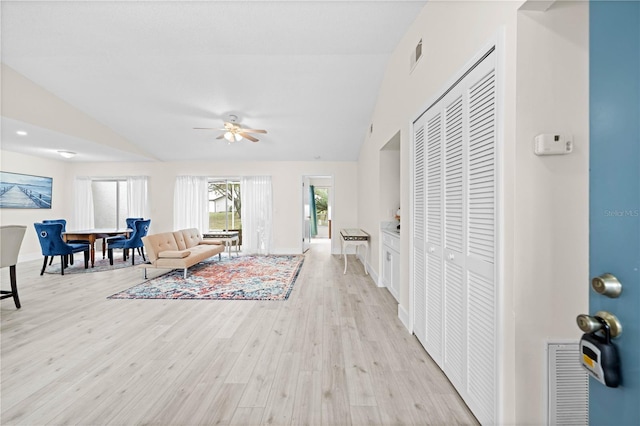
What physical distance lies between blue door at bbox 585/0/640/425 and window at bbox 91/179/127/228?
8.98 m

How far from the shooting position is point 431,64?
217 cm

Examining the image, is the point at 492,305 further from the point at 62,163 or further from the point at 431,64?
the point at 62,163

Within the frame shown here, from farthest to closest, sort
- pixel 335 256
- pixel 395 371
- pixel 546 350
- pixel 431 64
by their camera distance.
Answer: pixel 335 256 < pixel 431 64 < pixel 395 371 < pixel 546 350

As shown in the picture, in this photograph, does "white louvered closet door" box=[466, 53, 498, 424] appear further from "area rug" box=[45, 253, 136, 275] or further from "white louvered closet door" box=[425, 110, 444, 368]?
"area rug" box=[45, 253, 136, 275]

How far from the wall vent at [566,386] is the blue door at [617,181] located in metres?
0.40

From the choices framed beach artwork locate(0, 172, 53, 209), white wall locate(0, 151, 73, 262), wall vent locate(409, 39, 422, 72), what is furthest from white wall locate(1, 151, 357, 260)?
wall vent locate(409, 39, 422, 72)

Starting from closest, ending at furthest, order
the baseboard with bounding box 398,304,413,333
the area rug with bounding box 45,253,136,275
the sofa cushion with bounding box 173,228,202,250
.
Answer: the baseboard with bounding box 398,304,413,333
the area rug with bounding box 45,253,136,275
the sofa cushion with bounding box 173,228,202,250

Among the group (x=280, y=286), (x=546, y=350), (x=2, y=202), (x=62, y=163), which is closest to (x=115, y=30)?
(x=280, y=286)

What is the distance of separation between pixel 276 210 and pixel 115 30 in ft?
16.1

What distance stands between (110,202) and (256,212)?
4008 mm

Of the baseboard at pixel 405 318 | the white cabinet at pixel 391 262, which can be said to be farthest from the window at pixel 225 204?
the baseboard at pixel 405 318

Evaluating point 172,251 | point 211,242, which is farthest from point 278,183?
point 172,251

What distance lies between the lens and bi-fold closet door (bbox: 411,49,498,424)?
1403 mm

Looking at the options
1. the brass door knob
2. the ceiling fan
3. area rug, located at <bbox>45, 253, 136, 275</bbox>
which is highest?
the ceiling fan
